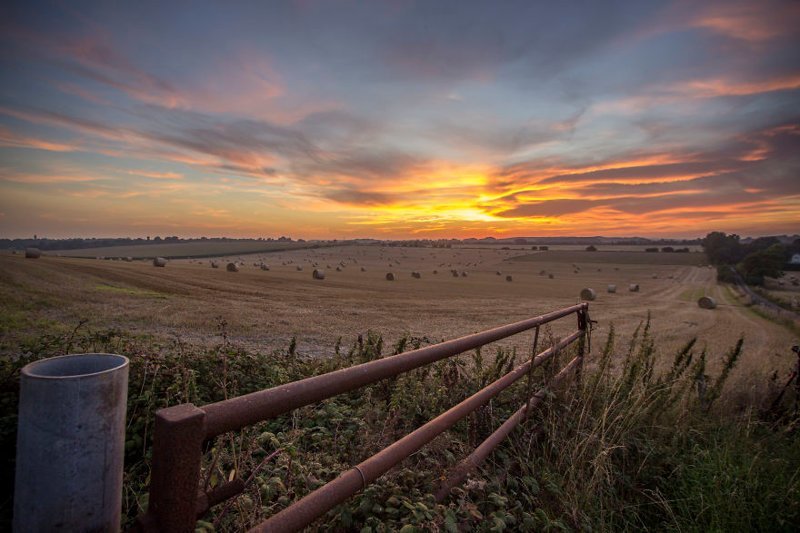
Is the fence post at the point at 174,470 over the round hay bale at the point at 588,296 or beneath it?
over

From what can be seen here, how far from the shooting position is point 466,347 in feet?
7.86

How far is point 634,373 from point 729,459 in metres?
1.22

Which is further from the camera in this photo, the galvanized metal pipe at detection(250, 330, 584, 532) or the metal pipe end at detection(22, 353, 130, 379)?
the galvanized metal pipe at detection(250, 330, 584, 532)

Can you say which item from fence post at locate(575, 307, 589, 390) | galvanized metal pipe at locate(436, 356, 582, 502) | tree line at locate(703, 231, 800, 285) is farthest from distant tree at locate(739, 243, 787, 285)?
galvanized metal pipe at locate(436, 356, 582, 502)

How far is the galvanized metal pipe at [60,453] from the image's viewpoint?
949mm

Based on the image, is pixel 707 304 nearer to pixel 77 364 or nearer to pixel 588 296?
pixel 588 296

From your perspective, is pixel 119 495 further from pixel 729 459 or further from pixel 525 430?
pixel 729 459

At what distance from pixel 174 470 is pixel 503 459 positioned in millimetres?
2900

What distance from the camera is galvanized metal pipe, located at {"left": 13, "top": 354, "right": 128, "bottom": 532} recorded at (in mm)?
949

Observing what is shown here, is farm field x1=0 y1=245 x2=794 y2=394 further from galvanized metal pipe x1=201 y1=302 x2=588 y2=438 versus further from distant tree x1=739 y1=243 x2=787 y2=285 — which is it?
distant tree x1=739 y1=243 x2=787 y2=285

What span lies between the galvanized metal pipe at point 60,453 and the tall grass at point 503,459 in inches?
40.6

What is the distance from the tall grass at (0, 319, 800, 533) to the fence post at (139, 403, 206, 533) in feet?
3.17

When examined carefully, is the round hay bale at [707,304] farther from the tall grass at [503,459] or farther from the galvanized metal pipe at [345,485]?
the galvanized metal pipe at [345,485]

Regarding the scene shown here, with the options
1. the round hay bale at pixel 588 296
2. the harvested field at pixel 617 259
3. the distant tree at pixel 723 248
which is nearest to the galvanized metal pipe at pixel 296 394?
the round hay bale at pixel 588 296
